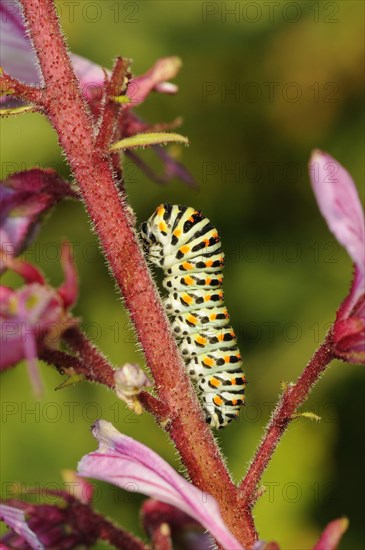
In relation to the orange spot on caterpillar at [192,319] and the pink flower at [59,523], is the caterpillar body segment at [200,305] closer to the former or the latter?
the orange spot on caterpillar at [192,319]

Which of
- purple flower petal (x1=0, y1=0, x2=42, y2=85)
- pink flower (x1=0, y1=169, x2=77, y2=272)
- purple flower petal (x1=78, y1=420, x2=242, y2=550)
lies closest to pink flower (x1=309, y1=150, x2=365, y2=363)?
purple flower petal (x1=78, y1=420, x2=242, y2=550)

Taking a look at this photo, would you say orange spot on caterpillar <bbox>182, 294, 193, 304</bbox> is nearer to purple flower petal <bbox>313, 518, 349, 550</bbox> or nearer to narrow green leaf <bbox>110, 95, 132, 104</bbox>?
narrow green leaf <bbox>110, 95, 132, 104</bbox>

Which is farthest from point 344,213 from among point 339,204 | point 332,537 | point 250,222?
point 250,222

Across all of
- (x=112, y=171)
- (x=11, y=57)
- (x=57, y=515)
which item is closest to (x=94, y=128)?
(x=112, y=171)

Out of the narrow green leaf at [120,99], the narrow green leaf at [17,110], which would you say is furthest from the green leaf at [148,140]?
the narrow green leaf at [17,110]

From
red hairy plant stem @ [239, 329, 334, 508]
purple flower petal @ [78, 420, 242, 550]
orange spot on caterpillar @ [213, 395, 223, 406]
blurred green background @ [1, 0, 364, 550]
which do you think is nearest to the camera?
purple flower petal @ [78, 420, 242, 550]

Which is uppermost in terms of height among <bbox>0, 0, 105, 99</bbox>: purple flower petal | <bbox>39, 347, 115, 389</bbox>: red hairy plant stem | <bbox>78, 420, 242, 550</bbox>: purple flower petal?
<bbox>0, 0, 105, 99</bbox>: purple flower petal

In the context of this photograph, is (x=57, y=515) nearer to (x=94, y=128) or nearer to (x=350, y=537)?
(x=94, y=128)

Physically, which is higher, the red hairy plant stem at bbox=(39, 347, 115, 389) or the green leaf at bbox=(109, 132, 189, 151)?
the green leaf at bbox=(109, 132, 189, 151)
